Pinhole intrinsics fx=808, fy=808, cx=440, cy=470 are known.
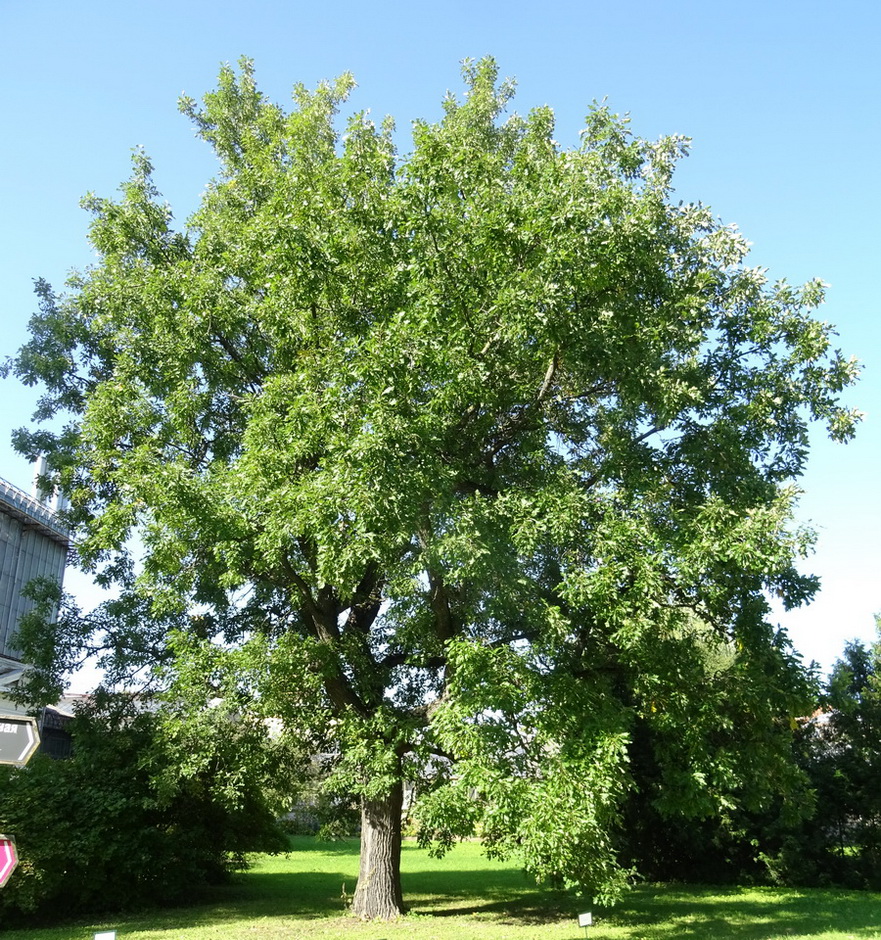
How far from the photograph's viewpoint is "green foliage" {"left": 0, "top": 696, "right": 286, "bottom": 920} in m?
12.3

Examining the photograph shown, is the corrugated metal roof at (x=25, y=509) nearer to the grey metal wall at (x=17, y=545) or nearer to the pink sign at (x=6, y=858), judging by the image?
the grey metal wall at (x=17, y=545)

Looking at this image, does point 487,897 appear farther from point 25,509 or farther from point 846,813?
point 25,509

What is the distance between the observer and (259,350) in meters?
14.0

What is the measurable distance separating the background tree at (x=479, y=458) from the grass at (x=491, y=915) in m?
1.49

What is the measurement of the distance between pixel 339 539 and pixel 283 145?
8848 mm

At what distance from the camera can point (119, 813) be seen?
1346 cm

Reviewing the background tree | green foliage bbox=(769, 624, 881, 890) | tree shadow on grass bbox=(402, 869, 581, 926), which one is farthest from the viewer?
green foliage bbox=(769, 624, 881, 890)

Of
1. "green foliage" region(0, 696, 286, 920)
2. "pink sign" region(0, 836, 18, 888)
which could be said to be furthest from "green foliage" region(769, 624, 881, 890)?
"pink sign" region(0, 836, 18, 888)

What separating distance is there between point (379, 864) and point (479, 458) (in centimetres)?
706

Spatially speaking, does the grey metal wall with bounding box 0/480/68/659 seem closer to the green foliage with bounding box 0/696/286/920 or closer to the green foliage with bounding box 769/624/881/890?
the green foliage with bounding box 0/696/286/920

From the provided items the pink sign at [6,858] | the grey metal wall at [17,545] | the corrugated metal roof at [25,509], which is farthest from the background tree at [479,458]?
the grey metal wall at [17,545]

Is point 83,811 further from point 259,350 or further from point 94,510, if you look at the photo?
point 259,350

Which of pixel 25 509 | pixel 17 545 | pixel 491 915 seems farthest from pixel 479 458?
pixel 17 545

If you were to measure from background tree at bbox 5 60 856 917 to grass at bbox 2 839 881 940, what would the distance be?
4.90ft
